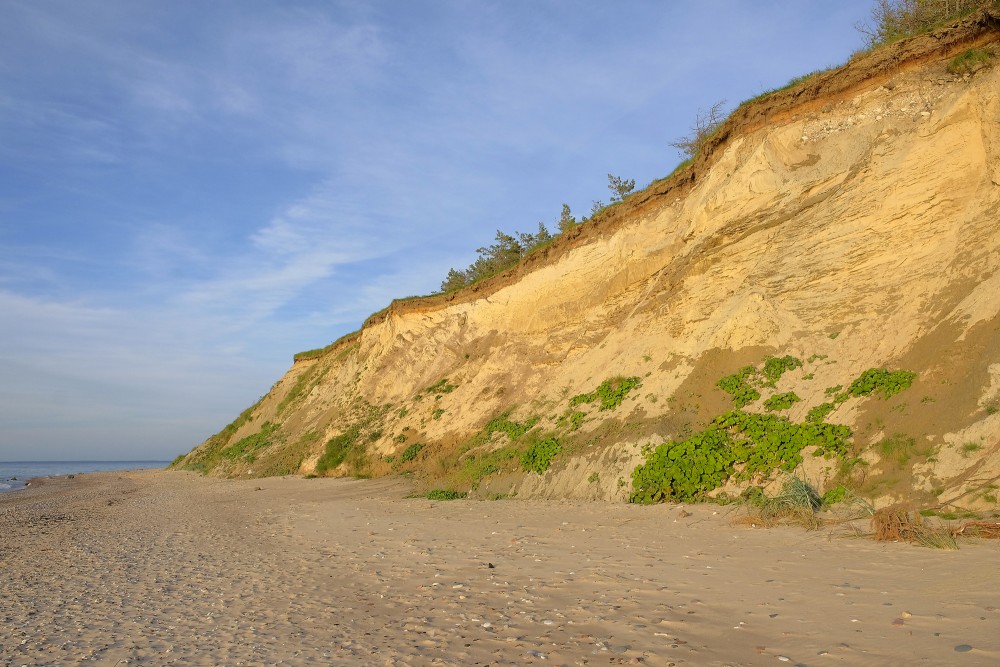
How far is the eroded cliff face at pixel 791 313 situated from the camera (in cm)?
1034

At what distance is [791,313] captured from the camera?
46.4ft

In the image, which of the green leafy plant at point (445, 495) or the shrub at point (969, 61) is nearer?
the shrub at point (969, 61)

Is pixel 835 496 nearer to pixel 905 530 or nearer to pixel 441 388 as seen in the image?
pixel 905 530

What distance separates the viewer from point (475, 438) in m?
18.9

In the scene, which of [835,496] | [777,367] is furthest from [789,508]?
[777,367]

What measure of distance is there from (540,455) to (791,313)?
21.6 ft

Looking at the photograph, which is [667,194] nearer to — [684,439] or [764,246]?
[764,246]

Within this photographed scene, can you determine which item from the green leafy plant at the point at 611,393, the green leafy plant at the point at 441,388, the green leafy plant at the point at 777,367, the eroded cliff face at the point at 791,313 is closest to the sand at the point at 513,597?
the eroded cliff face at the point at 791,313

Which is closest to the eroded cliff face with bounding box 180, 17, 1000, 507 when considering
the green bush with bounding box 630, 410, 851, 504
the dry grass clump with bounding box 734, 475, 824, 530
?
the green bush with bounding box 630, 410, 851, 504

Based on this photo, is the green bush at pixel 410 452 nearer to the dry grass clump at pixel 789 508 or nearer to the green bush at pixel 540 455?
the green bush at pixel 540 455

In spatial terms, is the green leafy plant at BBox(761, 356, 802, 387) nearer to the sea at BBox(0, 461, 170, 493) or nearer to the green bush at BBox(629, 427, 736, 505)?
the green bush at BBox(629, 427, 736, 505)

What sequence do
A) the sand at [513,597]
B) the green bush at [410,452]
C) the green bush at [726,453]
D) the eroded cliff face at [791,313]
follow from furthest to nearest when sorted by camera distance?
1. the green bush at [410,452]
2. the green bush at [726,453]
3. the eroded cliff face at [791,313]
4. the sand at [513,597]

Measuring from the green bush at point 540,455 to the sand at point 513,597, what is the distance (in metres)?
3.58

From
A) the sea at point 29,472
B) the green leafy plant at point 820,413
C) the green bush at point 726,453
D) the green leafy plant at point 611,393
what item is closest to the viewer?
the green bush at point 726,453
